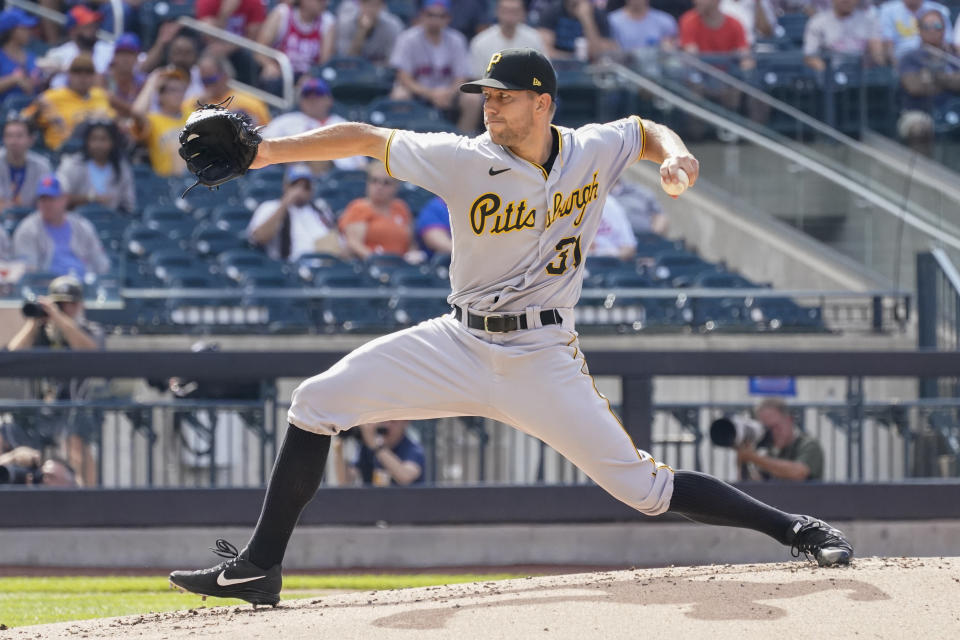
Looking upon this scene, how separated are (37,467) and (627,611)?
420cm

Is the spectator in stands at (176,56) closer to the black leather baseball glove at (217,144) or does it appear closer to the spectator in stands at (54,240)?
the spectator in stands at (54,240)

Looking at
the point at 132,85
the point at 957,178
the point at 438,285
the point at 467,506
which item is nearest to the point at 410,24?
A: the point at 132,85

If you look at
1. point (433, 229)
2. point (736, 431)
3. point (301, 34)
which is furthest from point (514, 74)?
point (301, 34)

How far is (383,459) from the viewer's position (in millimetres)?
7207

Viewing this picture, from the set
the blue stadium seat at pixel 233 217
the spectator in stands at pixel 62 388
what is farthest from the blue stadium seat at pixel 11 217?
the spectator in stands at pixel 62 388

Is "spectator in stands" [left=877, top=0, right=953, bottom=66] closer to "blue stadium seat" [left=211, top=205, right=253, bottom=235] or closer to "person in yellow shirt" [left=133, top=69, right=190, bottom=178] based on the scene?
"blue stadium seat" [left=211, top=205, right=253, bottom=235]

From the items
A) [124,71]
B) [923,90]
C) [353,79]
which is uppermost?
[353,79]

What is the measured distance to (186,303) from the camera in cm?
938

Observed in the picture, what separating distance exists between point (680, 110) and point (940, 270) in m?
3.03

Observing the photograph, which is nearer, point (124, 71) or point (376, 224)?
point (376, 224)

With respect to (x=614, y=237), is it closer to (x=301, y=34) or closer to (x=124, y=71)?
(x=301, y=34)

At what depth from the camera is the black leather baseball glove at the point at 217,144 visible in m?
4.13

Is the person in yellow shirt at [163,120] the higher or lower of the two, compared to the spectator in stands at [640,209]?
higher

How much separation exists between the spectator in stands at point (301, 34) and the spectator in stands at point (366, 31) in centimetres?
16
